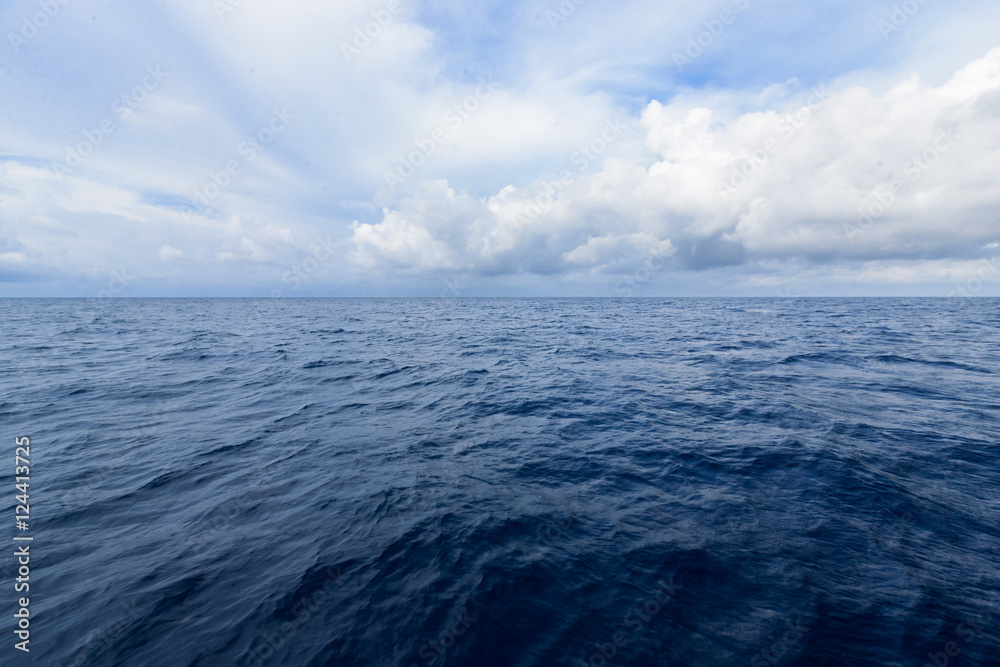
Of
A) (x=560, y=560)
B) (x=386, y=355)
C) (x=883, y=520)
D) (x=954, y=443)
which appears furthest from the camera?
(x=386, y=355)

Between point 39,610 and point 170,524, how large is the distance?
1988 mm

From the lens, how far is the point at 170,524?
293 inches

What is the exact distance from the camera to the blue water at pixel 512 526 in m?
4.97

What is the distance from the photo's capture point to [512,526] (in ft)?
23.9

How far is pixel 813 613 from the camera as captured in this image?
205 inches

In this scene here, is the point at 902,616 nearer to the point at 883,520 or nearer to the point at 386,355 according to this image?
the point at 883,520

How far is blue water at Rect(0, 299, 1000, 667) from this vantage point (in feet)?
16.3

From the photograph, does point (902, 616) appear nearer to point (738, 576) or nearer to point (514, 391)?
point (738, 576)

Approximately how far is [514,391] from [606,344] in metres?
16.7

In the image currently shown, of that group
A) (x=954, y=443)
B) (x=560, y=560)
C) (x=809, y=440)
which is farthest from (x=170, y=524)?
(x=954, y=443)

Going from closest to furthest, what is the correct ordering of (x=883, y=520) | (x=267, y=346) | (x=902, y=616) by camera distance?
(x=902, y=616) < (x=883, y=520) < (x=267, y=346)

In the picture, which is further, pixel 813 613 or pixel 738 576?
pixel 738 576

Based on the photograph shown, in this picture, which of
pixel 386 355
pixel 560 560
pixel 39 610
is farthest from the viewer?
pixel 386 355

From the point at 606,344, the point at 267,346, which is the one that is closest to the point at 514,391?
the point at 606,344
